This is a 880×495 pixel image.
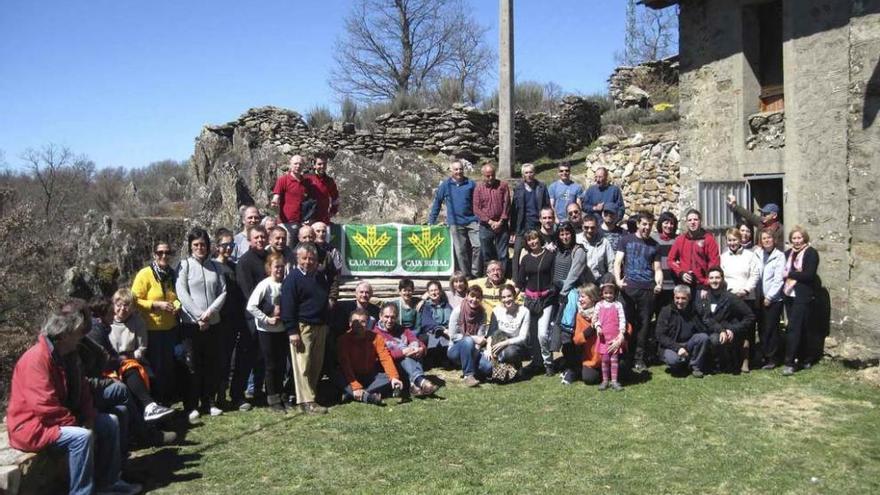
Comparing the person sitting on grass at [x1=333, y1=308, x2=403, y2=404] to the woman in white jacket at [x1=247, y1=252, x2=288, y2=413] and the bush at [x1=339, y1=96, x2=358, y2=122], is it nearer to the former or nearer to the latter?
the woman in white jacket at [x1=247, y1=252, x2=288, y2=413]

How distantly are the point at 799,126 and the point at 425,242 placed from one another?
5311 millimetres

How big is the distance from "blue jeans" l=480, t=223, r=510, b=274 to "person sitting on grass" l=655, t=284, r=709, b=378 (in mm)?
2647

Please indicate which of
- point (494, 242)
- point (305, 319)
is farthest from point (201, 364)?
point (494, 242)

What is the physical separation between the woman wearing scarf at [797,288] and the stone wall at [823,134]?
53 centimetres

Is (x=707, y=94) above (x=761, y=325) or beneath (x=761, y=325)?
above

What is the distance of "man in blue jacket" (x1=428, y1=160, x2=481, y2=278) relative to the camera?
424 inches

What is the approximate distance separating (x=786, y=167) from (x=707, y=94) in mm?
1772

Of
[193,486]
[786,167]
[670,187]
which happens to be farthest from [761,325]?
[193,486]

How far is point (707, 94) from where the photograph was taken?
1087cm

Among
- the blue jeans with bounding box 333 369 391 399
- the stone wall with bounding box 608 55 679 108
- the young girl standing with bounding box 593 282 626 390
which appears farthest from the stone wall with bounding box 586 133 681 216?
the blue jeans with bounding box 333 369 391 399

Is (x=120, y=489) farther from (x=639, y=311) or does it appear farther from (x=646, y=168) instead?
(x=646, y=168)

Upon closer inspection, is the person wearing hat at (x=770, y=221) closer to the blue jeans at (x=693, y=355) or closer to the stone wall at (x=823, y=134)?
the stone wall at (x=823, y=134)

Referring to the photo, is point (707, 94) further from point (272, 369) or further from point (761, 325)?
point (272, 369)

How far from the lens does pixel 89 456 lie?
5121mm
